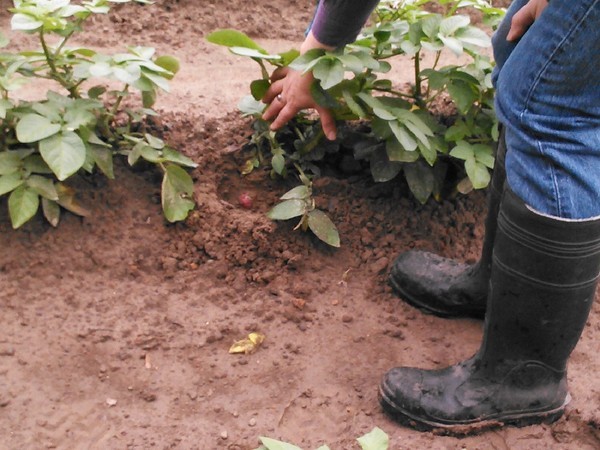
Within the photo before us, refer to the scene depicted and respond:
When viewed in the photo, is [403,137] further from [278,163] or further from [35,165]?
[35,165]

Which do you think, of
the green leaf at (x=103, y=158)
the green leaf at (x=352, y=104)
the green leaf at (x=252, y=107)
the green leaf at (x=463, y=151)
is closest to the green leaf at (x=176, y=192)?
the green leaf at (x=103, y=158)

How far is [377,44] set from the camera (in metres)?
2.11

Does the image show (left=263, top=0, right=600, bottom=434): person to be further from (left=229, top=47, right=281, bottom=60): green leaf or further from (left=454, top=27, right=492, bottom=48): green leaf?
(left=454, top=27, right=492, bottom=48): green leaf

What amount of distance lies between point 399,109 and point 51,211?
3.18ft

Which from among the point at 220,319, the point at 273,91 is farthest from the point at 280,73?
the point at 220,319

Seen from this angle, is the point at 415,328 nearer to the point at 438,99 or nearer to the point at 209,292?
the point at 209,292

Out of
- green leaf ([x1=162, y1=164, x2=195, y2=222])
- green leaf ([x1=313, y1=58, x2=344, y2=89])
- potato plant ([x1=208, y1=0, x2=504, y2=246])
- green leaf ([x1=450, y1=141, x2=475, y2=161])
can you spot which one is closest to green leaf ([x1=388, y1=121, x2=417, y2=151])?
potato plant ([x1=208, y1=0, x2=504, y2=246])

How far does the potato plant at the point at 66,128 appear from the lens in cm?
188

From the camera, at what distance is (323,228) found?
2070 millimetres

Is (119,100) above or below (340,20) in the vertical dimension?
below

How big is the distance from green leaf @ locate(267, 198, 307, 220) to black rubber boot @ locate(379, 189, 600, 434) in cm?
56

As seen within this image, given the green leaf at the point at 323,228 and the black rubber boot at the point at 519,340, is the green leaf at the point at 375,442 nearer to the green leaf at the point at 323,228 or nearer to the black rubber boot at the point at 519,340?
the black rubber boot at the point at 519,340

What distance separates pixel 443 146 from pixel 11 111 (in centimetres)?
116

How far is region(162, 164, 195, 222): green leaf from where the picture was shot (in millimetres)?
2104
